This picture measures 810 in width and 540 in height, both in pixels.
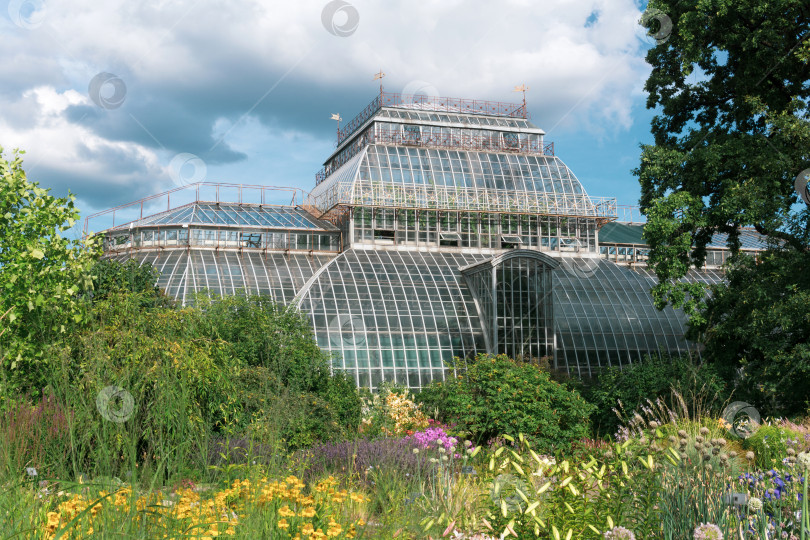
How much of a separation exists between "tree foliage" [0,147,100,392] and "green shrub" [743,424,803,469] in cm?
1224

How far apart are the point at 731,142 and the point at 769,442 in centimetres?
953

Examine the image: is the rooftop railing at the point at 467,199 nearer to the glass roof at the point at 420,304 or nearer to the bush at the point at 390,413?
the glass roof at the point at 420,304

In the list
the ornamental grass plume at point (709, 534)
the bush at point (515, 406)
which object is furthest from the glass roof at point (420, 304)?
the ornamental grass plume at point (709, 534)

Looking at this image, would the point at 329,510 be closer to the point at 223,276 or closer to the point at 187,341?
the point at 187,341

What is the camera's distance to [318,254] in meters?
35.8

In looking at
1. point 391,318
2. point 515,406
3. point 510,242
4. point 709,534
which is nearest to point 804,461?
point 709,534

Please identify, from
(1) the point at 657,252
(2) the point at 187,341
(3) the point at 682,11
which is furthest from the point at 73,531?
(3) the point at 682,11

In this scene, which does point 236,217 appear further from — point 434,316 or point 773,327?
point 773,327

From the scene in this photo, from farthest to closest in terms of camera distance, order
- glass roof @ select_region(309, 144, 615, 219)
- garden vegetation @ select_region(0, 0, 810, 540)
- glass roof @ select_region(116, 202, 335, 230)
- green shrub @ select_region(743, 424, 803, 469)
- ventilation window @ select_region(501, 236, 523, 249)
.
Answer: glass roof @ select_region(309, 144, 615, 219)
ventilation window @ select_region(501, 236, 523, 249)
glass roof @ select_region(116, 202, 335, 230)
green shrub @ select_region(743, 424, 803, 469)
garden vegetation @ select_region(0, 0, 810, 540)

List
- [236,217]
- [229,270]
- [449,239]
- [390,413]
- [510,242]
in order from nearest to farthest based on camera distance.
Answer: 1. [390,413]
2. [229,270]
3. [449,239]
4. [236,217]
5. [510,242]

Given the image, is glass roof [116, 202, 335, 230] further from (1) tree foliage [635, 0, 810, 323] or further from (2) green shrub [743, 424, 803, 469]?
(2) green shrub [743, 424, 803, 469]

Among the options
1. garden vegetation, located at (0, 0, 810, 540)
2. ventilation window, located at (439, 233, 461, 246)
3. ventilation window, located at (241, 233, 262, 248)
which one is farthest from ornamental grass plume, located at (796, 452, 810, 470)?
ventilation window, located at (241, 233, 262, 248)

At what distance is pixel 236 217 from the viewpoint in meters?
36.8

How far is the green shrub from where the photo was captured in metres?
12.0
